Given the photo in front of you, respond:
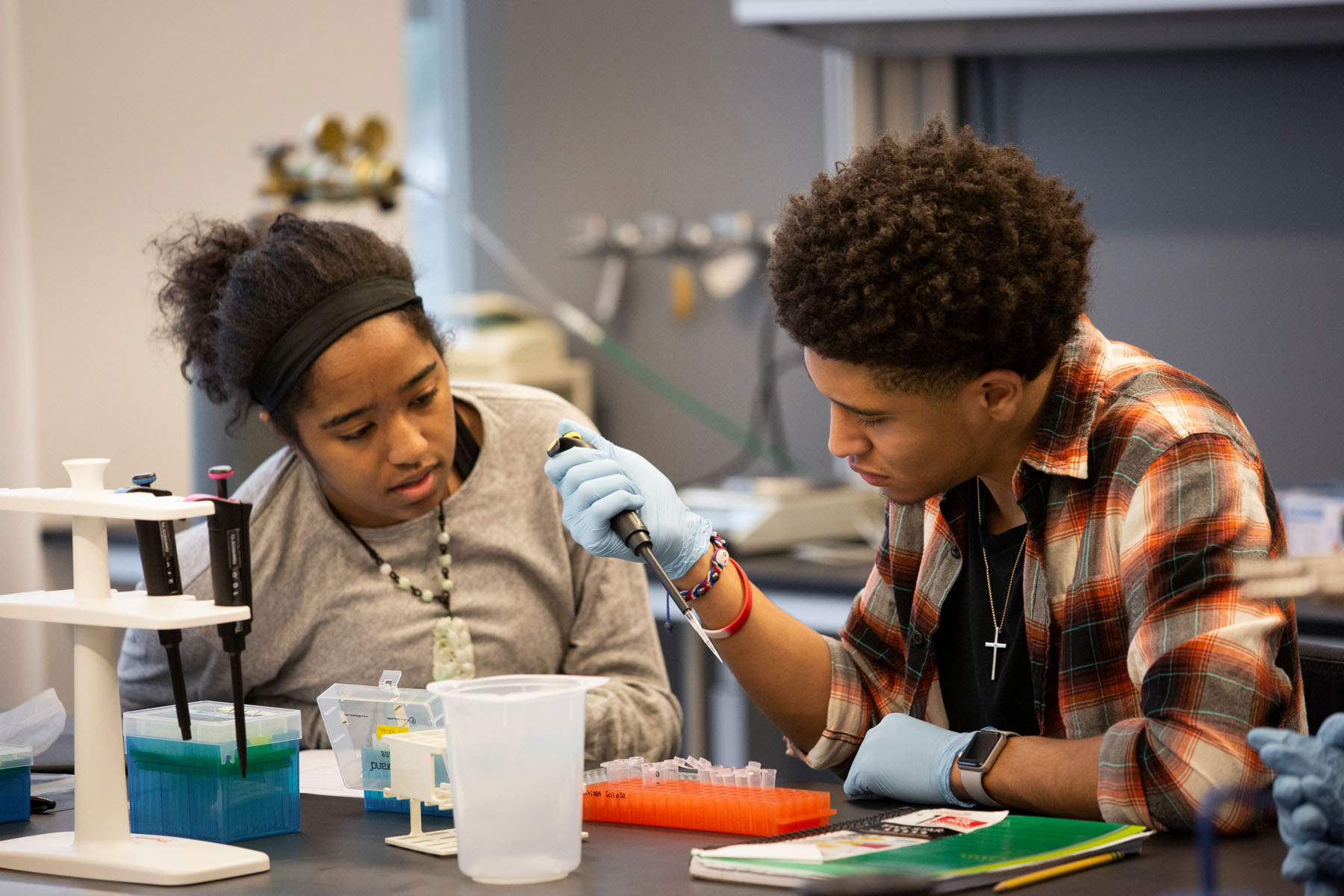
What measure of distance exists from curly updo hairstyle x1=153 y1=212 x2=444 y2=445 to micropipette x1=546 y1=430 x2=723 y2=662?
1.08 feet

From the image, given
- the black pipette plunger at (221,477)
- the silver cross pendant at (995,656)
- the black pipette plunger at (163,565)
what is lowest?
the silver cross pendant at (995,656)

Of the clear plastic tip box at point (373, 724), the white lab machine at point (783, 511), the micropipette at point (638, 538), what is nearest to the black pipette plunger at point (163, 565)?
the clear plastic tip box at point (373, 724)

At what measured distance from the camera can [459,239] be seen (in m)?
3.83

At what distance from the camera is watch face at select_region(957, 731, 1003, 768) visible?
1196 mm

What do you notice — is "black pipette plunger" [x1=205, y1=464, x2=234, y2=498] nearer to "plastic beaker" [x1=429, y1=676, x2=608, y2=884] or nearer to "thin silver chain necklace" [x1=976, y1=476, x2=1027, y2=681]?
"plastic beaker" [x1=429, y1=676, x2=608, y2=884]

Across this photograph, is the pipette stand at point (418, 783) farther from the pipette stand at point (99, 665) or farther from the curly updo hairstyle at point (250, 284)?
the curly updo hairstyle at point (250, 284)

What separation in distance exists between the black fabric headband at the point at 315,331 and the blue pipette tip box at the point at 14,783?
469mm

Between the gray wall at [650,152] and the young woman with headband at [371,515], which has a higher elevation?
the gray wall at [650,152]

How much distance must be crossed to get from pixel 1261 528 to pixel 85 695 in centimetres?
91

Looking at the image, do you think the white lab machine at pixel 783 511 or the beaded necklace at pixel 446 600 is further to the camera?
the white lab machine at pixel 783 511

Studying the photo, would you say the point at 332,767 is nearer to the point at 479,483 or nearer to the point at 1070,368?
Answer: the point at 479,483

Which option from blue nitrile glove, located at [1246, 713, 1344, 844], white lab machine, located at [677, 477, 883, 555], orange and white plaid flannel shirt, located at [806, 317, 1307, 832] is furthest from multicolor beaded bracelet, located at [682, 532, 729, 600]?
white lab machine, located at [677, 477, 883, 555]

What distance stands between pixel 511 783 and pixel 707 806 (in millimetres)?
202

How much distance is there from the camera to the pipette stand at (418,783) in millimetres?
1114
